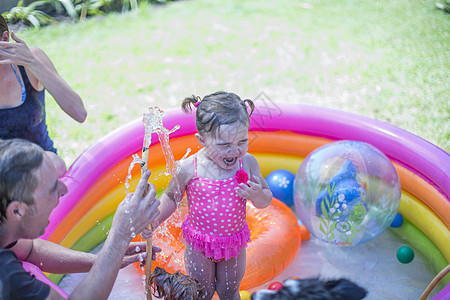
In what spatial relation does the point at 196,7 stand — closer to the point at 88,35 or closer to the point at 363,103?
the point at 88,35

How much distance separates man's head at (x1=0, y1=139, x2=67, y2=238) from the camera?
1690 millimetres

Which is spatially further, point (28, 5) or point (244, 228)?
point (28, 5)

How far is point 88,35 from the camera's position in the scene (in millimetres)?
7375

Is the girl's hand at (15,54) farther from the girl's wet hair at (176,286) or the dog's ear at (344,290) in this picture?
the dog's ear at (344,290)

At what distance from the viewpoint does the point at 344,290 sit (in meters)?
2.21

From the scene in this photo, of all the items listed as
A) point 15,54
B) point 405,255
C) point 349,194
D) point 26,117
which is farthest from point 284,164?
point 15,54

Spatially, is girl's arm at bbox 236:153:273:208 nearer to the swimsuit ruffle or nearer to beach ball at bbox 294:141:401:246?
the swimsuit ruffle

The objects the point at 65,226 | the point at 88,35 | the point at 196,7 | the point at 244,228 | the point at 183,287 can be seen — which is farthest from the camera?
the point at 196,7

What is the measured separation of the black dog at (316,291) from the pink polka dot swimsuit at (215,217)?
32 centimetres

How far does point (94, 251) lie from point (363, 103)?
351 cm

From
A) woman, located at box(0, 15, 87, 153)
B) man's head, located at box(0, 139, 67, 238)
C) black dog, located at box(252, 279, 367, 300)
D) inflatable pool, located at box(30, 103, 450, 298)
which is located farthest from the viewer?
inflatable pool, located at box(30, 103, 450, 298)

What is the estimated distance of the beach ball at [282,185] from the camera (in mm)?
3699

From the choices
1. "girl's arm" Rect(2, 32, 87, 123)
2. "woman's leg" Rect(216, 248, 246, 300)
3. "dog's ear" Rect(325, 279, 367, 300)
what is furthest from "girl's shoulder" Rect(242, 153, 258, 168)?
"girl's arm" Rect(2, 32, 87, 123)

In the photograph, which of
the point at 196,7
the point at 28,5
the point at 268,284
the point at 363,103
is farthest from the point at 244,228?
the point at 196,7
